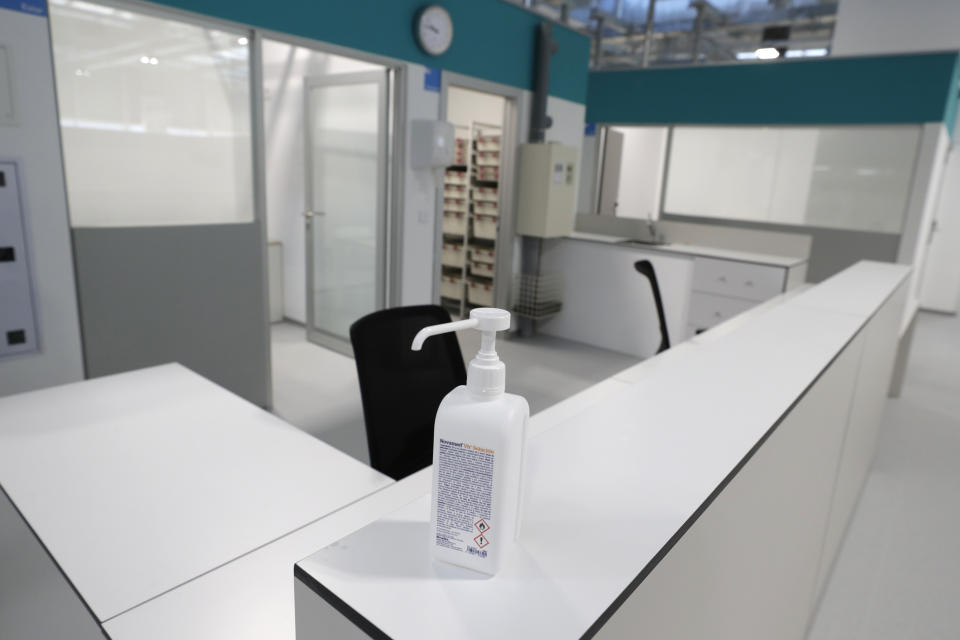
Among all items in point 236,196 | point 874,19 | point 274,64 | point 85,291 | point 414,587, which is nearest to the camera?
point 414,587

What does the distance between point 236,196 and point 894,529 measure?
382 centimetres

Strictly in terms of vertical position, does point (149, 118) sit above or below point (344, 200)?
above

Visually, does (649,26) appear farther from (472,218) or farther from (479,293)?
(479,293)

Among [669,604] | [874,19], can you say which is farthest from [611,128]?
[669,604]

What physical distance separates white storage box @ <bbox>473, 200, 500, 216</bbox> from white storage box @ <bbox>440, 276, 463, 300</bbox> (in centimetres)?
79

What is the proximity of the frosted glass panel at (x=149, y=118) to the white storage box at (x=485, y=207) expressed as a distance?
2.99m

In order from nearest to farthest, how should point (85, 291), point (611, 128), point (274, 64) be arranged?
point (85, 291)
point (274, 64)
point (611, 128)

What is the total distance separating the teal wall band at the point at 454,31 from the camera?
3.29 meters

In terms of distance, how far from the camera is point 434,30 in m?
4.22

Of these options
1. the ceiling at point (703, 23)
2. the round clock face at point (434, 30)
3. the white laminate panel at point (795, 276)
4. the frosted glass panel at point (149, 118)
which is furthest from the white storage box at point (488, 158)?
the frosted glass panel at point (149, 118)

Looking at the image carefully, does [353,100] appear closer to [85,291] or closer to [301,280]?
[301,280]

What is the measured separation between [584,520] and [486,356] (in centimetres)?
30

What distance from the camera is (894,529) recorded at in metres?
2.94

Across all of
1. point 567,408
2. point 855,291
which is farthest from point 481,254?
point 567,408
